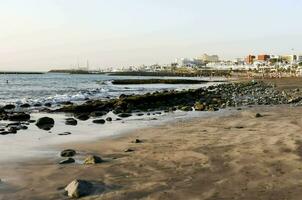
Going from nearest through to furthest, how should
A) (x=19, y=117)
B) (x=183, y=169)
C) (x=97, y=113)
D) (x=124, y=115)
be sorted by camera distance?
(x=183, y=169), (x=19, y=117), (x=124, y=115), (x=97, y=113)

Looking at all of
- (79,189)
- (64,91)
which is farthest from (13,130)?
(64,91)

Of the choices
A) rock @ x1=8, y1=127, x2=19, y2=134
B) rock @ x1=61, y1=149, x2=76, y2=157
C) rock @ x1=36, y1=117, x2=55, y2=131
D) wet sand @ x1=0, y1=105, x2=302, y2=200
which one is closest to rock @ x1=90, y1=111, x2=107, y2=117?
rock @ x1=36, y1=117, x2=55, y2=131

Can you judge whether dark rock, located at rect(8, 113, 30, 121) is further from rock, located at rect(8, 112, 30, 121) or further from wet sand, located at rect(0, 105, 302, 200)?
wet sand, located at rect(0, 105, 302, 200)

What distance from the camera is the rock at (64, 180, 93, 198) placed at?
7.48m

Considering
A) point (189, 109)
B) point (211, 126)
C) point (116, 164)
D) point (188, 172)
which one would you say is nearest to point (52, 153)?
point (116, 164)

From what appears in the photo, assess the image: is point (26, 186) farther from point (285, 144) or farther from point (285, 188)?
point (285, 144)

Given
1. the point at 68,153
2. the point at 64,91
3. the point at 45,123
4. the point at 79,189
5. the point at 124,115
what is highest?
the point at 79,189

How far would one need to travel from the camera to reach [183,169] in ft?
30.5

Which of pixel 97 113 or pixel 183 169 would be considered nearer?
pixel 183 169

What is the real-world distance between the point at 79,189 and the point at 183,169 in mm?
2538

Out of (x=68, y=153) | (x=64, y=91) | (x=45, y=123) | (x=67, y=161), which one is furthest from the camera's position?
(x=64, y=91)

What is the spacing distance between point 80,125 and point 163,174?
10158 millimetres

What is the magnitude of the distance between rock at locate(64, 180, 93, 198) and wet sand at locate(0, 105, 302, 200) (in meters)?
0.17

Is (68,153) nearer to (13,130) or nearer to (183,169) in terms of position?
(183,169)
